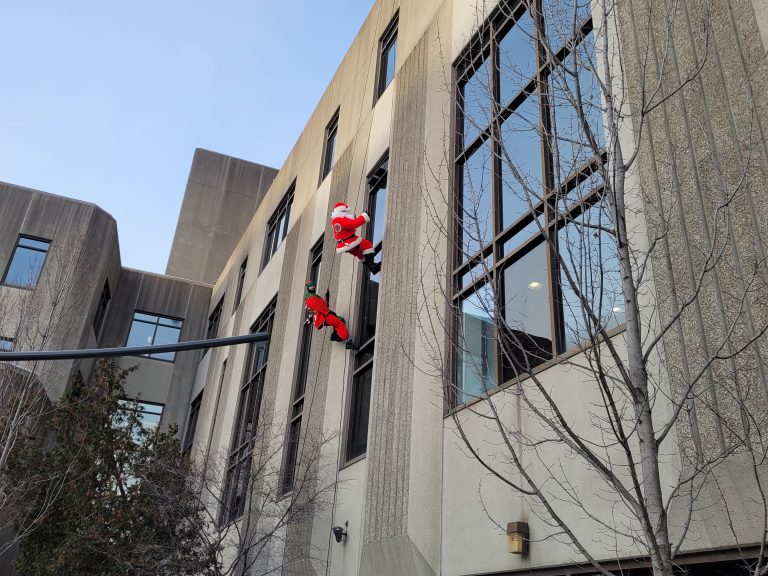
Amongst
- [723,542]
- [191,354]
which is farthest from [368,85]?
[191,354]

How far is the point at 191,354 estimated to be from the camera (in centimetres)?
2875

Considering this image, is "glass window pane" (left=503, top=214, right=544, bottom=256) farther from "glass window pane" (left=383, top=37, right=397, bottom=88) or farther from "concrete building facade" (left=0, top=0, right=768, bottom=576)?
"glass window pane" (left=383, top=37, right=397, bottom=88)

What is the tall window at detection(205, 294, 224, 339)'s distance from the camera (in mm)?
27875

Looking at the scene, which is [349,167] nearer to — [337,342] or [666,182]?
[337,342]

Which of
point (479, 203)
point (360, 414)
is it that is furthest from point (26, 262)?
point (479, 203)

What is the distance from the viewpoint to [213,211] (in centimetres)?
3644

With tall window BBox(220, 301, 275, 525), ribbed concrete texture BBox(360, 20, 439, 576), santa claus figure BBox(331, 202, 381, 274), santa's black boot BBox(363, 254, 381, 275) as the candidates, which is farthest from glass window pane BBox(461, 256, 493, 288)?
tall window BBox(220, 301, 275, 525)

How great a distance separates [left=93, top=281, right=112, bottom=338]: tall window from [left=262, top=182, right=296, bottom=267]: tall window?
26.5 ft

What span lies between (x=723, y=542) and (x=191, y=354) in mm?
25707

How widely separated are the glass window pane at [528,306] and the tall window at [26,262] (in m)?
19.7

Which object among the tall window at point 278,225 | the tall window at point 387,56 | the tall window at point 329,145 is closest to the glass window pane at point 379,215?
the tall window at point 387,56

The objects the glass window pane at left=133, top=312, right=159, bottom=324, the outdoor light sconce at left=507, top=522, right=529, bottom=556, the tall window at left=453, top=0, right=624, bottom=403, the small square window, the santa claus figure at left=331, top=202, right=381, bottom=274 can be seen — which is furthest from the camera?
the glass window pane at left=133, top=312, right=159, bottom=324

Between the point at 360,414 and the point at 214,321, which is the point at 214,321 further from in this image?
the point at 360,414

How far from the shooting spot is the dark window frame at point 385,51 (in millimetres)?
15269
